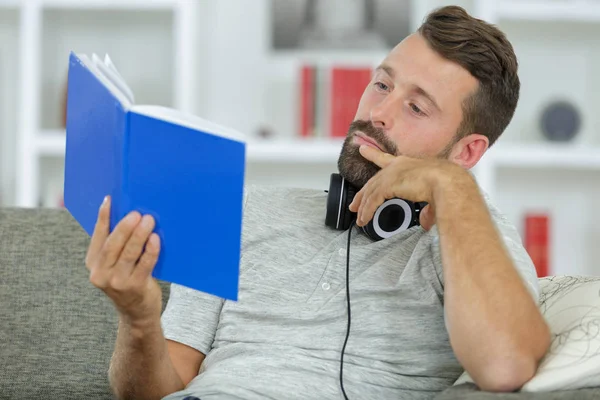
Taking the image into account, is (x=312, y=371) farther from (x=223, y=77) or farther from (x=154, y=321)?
(x=223, y=77)

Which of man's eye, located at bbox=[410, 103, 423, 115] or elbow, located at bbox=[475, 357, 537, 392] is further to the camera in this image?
man's eye, located at bbox=[410, 103, 423, 115]

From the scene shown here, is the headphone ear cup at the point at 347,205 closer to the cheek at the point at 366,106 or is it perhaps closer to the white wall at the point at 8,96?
the cheek at the point at 366,106

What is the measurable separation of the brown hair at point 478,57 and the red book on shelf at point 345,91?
1531mm

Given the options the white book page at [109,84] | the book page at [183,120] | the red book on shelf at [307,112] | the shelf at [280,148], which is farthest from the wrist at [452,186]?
the red book on shelf at [307,112]

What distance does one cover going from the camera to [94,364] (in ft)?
6.19

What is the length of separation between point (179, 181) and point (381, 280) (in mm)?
556

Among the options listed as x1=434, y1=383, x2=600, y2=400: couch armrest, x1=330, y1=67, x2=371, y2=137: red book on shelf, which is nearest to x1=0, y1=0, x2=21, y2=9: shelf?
x1=330, y1=67, x2=371, y2=137: red book on shelf

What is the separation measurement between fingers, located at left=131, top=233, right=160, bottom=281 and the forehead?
774 mm

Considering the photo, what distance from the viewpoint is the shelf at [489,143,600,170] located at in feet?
11.1

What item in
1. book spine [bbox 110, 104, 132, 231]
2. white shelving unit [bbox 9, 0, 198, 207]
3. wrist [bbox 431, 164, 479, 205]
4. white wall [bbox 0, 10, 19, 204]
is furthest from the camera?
white wall [bbox 0, 10, 19, 204]

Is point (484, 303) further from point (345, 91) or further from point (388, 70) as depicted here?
point (345, 91)

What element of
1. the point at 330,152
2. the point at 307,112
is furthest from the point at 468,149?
the point at 307,112

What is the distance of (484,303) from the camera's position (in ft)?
4.52

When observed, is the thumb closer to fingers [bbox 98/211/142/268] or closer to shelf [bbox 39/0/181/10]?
fingers [bbox 98/211/142/268]
